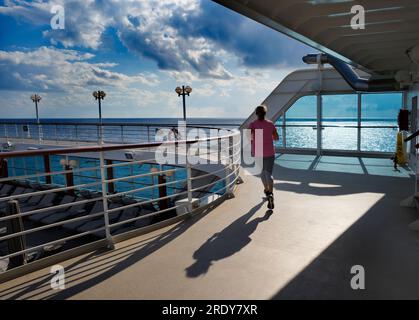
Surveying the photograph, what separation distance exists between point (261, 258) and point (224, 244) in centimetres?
47

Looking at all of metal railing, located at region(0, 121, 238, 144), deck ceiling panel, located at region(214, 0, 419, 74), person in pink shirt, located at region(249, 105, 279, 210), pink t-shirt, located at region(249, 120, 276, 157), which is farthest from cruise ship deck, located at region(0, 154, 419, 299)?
metal railing, located at region(0, 121, 238, 144)

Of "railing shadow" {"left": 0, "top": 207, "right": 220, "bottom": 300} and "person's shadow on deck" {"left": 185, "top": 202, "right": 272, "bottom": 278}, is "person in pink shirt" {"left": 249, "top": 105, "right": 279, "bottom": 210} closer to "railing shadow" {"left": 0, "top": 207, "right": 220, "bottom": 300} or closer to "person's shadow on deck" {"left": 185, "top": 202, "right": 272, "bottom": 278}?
"person's shadow on deck" {"left": 185, "top": 202, "right": 272, "bottom": 278}

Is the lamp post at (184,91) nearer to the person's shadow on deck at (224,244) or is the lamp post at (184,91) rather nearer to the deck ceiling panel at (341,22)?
the deck ceiling panel at (341,22)

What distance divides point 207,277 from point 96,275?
87 centimetres

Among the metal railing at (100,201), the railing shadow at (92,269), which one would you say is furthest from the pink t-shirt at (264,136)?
the railing shadow at (92,269)

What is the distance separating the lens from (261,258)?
9.95 ft

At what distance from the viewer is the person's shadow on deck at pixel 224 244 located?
9.42 ft

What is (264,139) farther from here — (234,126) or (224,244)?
(234,126)

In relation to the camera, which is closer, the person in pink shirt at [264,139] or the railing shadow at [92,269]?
the railing shadow at [92,269]

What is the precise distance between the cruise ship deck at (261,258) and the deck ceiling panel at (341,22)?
222 cm

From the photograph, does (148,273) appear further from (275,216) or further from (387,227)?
(387,227)

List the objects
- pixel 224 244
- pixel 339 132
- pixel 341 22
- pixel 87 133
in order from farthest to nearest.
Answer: pixel 87 133 → pixel 339 132 → pixel 341 22 → pixel 224 244

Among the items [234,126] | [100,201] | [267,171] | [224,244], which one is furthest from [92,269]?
[234,126]
